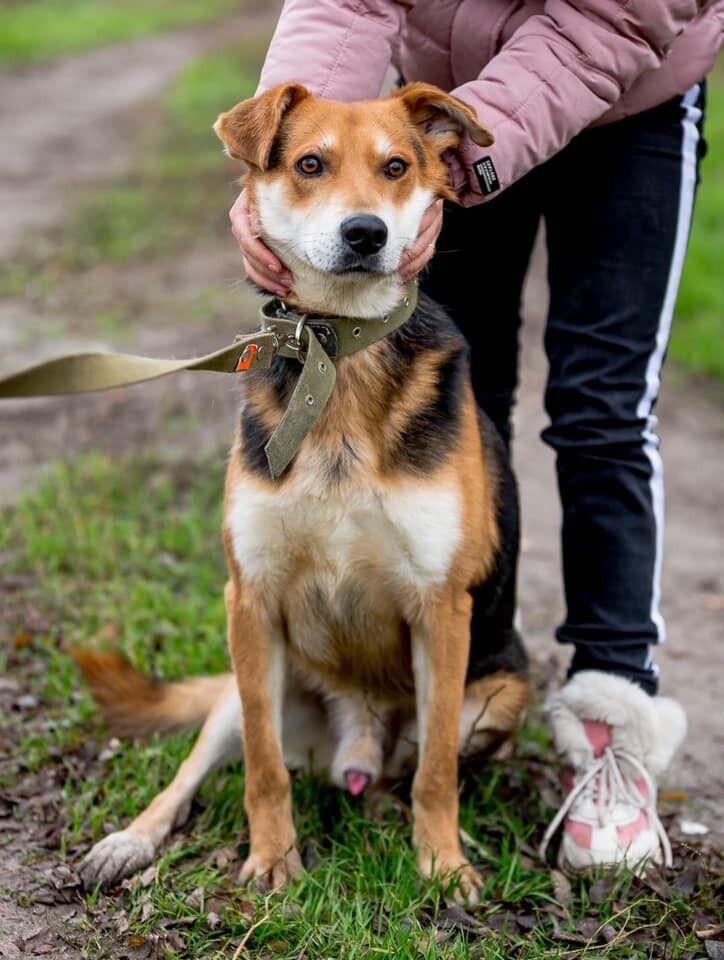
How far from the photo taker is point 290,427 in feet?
8.64

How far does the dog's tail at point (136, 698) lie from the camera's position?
332 centimetres

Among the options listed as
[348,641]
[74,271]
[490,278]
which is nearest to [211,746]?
[348,641]

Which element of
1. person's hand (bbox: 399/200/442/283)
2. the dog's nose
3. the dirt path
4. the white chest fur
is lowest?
the dirt path

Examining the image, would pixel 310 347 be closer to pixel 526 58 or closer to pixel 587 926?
pixel 526 58

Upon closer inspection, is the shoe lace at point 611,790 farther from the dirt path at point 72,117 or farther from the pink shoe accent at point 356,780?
the dirt path at point 72,117

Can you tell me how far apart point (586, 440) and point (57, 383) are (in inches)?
50.9

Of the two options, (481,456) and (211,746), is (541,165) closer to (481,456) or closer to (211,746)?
(481,456)

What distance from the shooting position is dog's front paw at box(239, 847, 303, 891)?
2.83 meters

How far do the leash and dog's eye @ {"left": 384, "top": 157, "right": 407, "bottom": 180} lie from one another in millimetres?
249

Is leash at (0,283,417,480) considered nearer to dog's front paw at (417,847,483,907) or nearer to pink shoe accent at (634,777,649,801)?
dog's front paw at (417,847,483,907)

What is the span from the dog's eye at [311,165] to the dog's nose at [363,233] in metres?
0.18

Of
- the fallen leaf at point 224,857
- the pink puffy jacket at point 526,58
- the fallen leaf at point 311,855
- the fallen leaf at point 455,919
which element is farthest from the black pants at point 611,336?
the fallen leaf at point 224,857

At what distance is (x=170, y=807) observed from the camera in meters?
3.01

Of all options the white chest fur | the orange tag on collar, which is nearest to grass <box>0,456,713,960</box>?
the white chest fur
